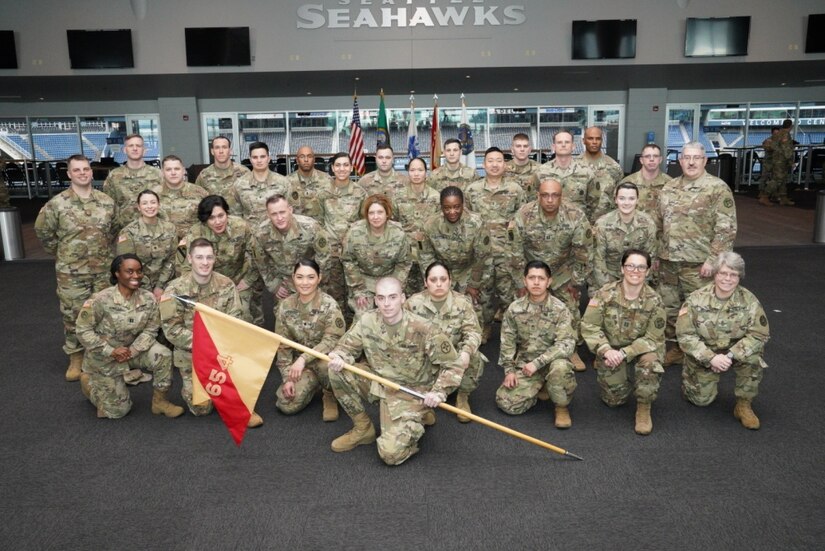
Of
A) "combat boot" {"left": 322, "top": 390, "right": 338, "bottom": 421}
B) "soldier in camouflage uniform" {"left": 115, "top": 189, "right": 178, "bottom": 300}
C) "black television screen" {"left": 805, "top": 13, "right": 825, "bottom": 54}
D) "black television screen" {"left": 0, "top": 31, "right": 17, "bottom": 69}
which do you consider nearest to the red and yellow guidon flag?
"combat boot" {"left": 322, "top": 390, "right": 338, "bottom": 421}

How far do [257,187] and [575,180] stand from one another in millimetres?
2711

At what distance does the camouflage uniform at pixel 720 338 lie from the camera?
3.93 meters

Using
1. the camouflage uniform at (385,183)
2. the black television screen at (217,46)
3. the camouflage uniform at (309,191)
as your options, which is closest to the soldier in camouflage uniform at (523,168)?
the camouflage uniform at (385,183)

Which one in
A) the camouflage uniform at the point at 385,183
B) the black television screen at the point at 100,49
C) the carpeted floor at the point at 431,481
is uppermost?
the black television screen at the point at 100,49

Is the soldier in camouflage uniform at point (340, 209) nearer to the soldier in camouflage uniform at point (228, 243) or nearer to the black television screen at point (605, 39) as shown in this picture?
the soldier in camouflage uniform at point (228, 243)

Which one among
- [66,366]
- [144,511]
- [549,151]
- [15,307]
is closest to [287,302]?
[144,511]

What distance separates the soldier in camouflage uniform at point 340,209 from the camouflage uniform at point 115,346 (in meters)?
1.55

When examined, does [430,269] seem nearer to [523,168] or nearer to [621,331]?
[621,331]

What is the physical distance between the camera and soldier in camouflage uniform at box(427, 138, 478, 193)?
6.53 meters

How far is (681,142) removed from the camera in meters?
18.0

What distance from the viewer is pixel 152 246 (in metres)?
4.98

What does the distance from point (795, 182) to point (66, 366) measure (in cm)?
1850

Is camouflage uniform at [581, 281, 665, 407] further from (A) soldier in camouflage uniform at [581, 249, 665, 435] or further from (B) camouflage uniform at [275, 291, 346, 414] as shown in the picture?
(B) camouflage uniform at [275, 291, 346, 414]

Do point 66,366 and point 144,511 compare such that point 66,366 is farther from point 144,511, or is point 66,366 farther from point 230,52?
point 230,52
